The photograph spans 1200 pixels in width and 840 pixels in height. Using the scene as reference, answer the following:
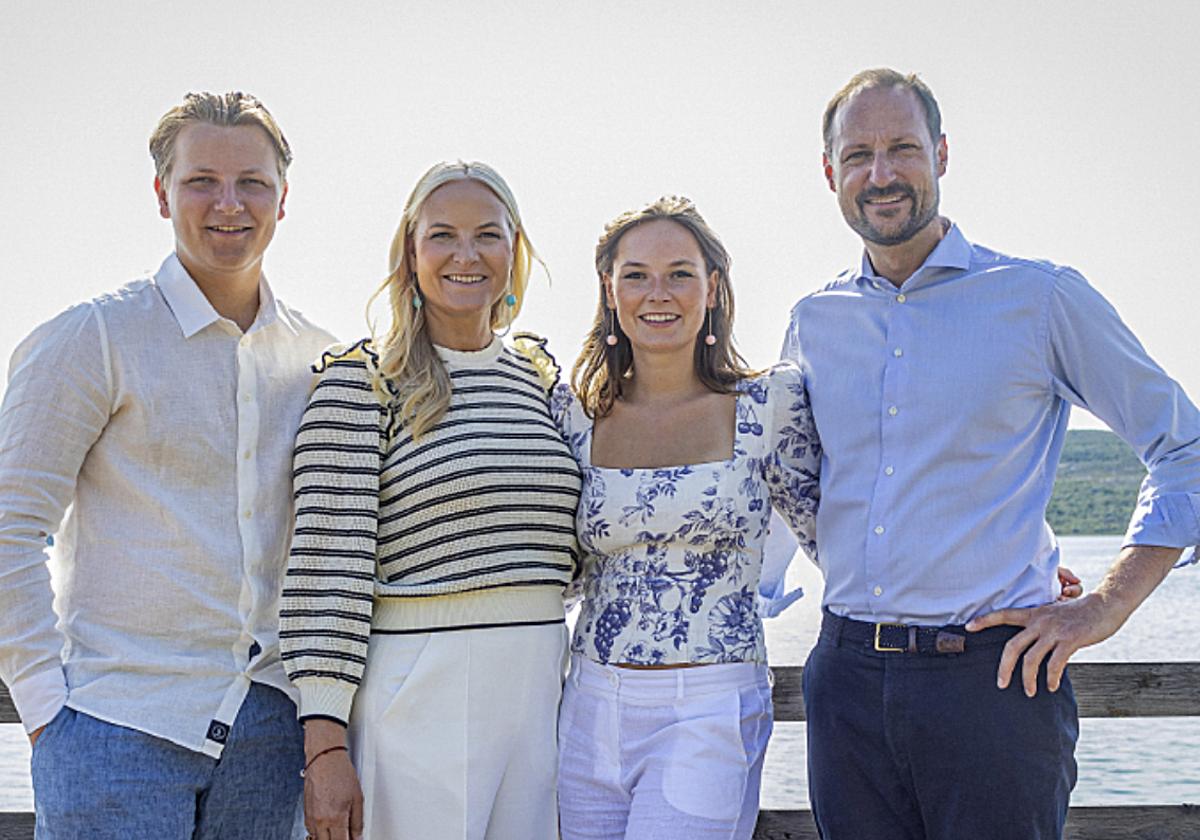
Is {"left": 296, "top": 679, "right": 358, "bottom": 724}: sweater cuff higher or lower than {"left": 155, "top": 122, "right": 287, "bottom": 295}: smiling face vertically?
lower

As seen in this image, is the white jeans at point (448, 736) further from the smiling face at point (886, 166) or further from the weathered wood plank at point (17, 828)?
the smiling face at point (886, 166)

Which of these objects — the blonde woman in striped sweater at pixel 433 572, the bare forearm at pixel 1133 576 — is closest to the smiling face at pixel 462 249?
the blonde woman in striped sweater at pixel 433 572

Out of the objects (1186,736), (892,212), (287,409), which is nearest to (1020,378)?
(892,212)

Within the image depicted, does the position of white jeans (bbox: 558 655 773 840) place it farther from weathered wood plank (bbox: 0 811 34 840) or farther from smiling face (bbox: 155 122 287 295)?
weathered wood plank (bbox: 0 811 34 840)

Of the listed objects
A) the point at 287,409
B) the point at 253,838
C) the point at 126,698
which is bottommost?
the point at 253,838

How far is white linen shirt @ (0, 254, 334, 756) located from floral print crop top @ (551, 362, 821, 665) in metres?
0.78

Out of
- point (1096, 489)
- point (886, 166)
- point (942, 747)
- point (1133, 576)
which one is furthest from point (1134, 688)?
point (1096, 489)

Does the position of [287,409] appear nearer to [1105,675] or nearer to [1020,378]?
[1020,378]

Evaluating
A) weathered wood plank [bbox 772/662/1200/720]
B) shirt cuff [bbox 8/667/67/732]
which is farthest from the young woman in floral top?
shirt cuff [bbox 8/667/67/732]

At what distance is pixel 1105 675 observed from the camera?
142 inches

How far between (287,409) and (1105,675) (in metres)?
2.28

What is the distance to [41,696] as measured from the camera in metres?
2.71

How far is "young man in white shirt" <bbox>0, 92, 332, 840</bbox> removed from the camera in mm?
2715

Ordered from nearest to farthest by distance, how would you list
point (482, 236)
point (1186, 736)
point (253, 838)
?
1. point (253, 838)
2. point (482, 236)
3. point (1186, 736)
